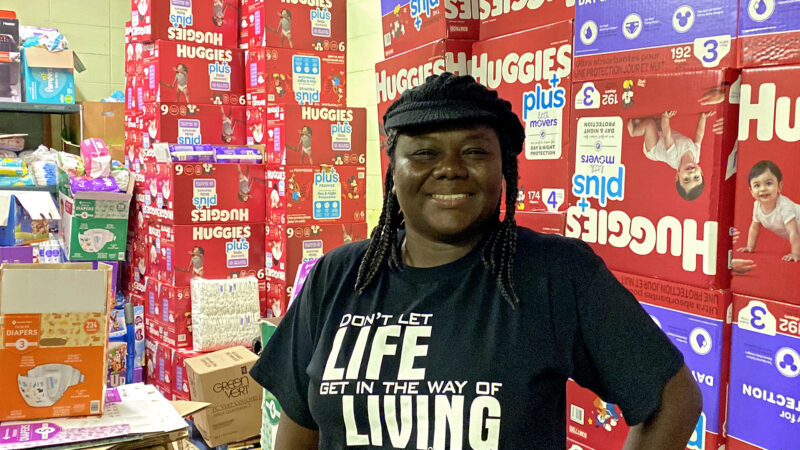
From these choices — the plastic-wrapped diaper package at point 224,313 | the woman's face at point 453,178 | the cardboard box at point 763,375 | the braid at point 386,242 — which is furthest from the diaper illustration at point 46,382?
the plastic-wrapped diaper package at point 224,313

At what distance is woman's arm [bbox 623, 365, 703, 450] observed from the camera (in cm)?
116

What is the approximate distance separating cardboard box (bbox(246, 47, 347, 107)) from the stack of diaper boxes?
2.85 meters

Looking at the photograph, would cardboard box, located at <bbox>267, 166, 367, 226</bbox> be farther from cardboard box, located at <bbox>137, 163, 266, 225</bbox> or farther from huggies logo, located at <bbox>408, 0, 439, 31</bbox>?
huggies logo, located at <bbox>408, 0, 439, 31</bbox>

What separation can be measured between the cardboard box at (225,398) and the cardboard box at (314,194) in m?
1.03

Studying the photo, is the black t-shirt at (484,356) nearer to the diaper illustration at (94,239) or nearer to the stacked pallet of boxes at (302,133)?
the stacked pallet of boxes at (302,133)

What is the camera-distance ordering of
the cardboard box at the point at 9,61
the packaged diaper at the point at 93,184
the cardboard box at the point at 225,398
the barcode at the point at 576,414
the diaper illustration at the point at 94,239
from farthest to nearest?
1. the cardboard box at the point at 9,61
2. the diaper illustration at the point at 94,239
3. the packaged diaper at the point at 93,184
4. the cardboard box at the point at 225,398
5. the barcode at the point at 576,414

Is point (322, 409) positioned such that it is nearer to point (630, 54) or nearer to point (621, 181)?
point (621, 181)

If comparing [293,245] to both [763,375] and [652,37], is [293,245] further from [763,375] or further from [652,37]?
[763,375]

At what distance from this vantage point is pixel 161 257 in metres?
4.47

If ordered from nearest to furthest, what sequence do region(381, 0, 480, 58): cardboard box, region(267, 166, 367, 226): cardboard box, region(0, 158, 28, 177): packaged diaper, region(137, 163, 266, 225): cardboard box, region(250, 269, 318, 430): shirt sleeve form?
region(250, 269, 318, 430): shirt sleeve, region(381, 0, 480, 58): cardboard box, region(137, 163, 266, 225): cardboard box, region(267, 166, 367, 226): cardboard box, region(0, 158, 28, 177): packaged diaper

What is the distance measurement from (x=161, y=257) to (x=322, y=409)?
11.4ft

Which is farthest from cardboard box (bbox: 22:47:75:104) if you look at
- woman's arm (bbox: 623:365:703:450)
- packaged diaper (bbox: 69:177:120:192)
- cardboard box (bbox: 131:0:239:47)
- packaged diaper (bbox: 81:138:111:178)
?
woman's arm (bbox: 623:365:703:450)

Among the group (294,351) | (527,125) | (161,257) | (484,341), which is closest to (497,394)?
(484,341)

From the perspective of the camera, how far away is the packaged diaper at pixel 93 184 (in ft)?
14.8
